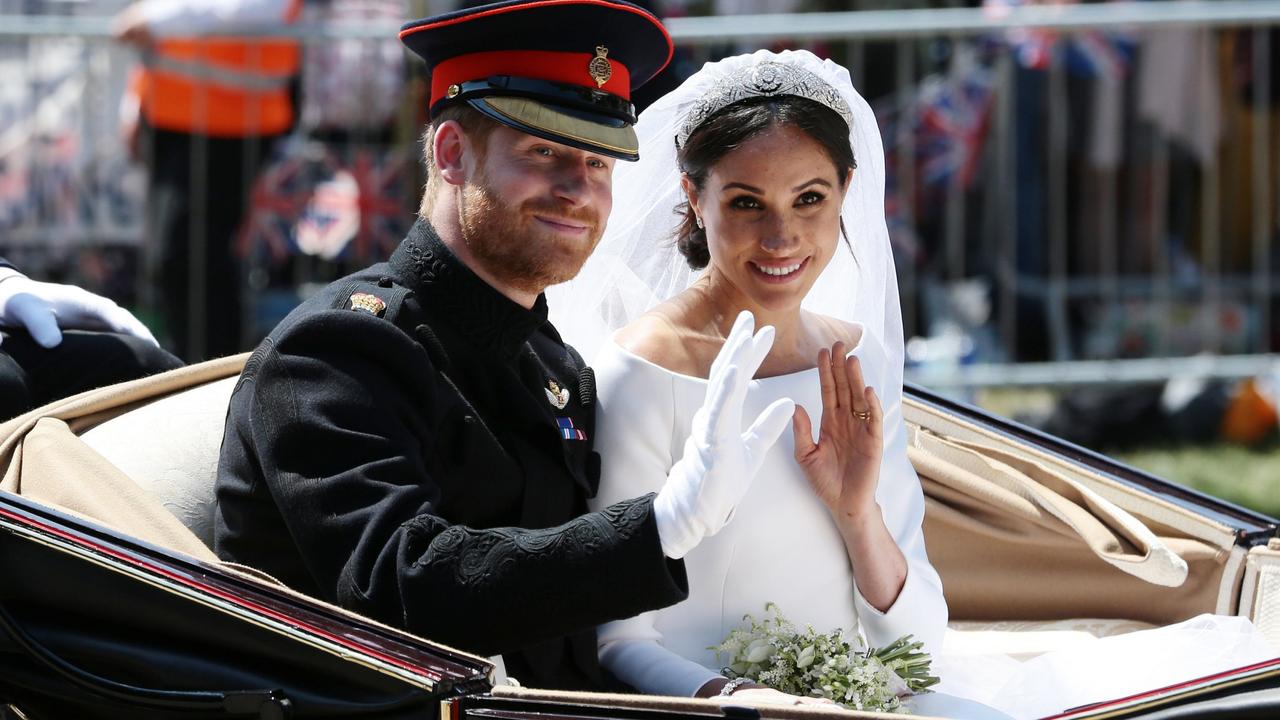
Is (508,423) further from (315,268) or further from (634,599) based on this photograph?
(315,268)

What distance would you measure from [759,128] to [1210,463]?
14.8ft

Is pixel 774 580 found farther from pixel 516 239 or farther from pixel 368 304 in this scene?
pixel 368 304

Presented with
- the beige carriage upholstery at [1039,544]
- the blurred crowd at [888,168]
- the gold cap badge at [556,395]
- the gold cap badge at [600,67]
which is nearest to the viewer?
the gold cap badge at [600,67]

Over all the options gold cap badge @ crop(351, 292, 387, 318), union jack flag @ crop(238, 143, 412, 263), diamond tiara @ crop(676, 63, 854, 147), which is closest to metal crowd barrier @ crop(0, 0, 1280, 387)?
union jack flag @ crop(238, 143, 412, 263)

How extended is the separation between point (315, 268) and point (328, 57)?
89cm

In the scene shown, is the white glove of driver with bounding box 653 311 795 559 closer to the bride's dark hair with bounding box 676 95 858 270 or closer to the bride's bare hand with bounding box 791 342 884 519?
the bride's bare hand with bounding box 791 342 884 519

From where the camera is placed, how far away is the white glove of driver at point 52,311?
3074 millimetres

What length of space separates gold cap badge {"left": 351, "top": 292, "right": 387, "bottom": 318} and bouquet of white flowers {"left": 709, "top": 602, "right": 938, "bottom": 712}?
0.75m

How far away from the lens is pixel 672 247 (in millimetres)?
3143

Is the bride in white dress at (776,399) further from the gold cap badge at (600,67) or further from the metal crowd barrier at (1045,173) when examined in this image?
the metal crowd barrier at (1045,173)

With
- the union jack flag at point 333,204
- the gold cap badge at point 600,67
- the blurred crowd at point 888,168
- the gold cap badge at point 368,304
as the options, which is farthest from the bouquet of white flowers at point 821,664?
the union jack flag at point 333,204

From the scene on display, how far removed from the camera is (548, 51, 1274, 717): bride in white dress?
2.79 meters

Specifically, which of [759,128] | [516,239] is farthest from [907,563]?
[516,239]

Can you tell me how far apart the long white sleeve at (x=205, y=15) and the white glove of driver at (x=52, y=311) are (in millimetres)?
3332
